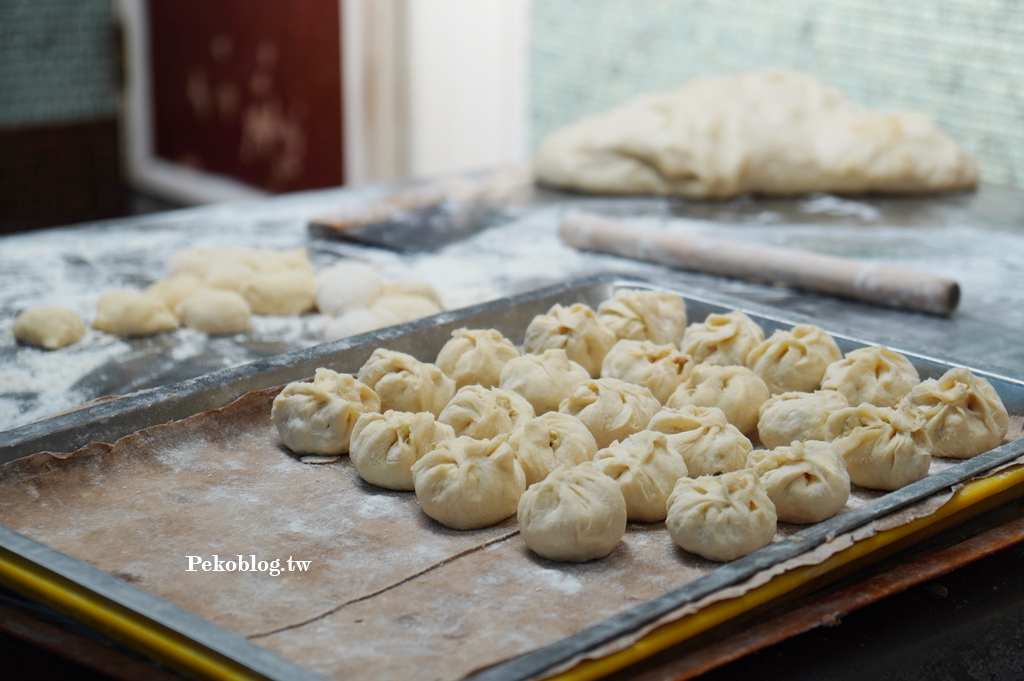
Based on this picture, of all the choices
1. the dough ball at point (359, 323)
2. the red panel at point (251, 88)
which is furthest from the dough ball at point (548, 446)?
the red panel at point (251, 88)

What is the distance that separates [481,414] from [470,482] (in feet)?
0.75

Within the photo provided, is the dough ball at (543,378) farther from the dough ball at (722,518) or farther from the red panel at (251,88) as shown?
the red panel at (251,88)

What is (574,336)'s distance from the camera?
1.79 metres

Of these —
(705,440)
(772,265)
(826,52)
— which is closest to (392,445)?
(705,440)

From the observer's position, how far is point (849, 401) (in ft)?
5.38

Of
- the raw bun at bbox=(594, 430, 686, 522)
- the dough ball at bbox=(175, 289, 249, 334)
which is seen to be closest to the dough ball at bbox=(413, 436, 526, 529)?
the raw bun at bbox=(594, 430, 686, 522)

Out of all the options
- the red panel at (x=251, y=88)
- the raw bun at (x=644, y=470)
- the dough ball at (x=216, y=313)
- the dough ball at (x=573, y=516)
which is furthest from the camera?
the red panel at (x=251, y=88)

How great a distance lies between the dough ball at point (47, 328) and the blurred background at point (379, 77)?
8.26 ft

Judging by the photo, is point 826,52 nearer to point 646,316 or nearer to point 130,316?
point 646,316

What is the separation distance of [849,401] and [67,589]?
1083mm

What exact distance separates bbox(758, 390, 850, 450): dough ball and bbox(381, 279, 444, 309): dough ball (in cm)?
83

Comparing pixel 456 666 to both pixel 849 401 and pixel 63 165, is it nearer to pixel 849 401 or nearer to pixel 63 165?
pixel 849 401

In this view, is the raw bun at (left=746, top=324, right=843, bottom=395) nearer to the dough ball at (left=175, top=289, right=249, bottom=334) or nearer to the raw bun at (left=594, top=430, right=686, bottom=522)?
the raw bun at (left=594, top=430, right=686, bottom=522)

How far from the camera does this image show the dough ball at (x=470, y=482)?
1300mm
